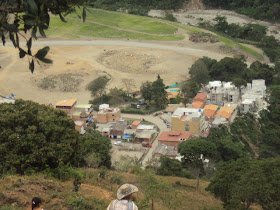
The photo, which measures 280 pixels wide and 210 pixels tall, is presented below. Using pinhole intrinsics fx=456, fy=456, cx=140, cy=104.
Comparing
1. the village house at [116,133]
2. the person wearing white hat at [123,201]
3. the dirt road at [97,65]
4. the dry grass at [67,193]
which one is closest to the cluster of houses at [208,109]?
the village house at [116,133]

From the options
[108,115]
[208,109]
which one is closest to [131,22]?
[108,115]

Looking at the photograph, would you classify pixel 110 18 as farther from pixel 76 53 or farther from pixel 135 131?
pixel 135 131

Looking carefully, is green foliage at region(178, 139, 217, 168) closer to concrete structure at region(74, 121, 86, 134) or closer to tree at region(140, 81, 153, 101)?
concrete structure at region(74, 121, 86, 134)

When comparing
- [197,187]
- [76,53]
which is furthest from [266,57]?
[197,187]

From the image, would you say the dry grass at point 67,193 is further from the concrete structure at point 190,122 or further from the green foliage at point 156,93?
the green foliage at point 156,93

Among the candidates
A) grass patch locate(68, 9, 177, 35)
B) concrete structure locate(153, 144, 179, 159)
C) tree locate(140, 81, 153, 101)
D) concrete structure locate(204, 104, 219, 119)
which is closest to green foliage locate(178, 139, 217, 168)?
concrete structure locate(153, 144, 179, 159)

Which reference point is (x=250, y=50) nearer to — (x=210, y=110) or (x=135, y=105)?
(x=210, y=110)
